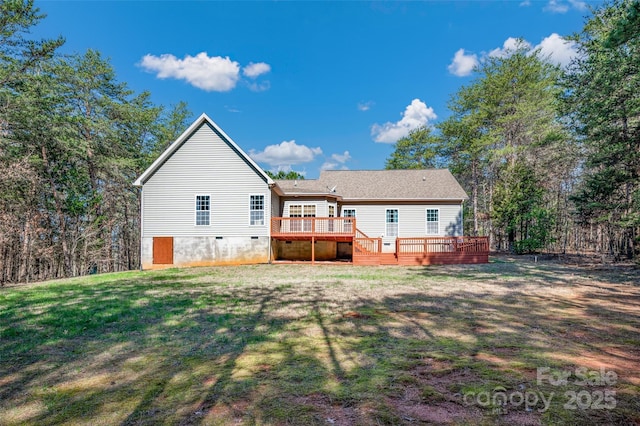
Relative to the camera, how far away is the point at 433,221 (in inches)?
777

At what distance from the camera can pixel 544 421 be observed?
268 cm

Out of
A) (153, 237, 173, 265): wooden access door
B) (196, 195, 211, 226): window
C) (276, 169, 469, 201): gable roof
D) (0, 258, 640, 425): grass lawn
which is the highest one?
(276, 169, 469, 201): gable roof

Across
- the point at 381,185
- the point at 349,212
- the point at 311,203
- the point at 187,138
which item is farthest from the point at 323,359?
the point at 381,185


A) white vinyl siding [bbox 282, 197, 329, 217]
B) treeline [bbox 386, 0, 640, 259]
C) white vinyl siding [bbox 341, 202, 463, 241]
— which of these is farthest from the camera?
white vinyl siding [bbox 341, 202, 463, 241]

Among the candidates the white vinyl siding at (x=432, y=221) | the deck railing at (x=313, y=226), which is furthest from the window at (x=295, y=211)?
the white vinyl siding at (x=432, y=221)

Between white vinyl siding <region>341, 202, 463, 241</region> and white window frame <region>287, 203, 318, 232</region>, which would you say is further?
white vinyl siding <region>341, 202, 463, 241</region>

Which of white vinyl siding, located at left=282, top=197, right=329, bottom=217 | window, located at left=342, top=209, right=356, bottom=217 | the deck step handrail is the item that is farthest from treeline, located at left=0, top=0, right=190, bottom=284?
the deck step handrail

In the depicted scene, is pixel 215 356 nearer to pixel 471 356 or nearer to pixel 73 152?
pixel 471 356

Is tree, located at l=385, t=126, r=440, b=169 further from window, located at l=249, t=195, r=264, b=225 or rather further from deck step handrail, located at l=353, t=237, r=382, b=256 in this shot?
window, located at l=249, t=195, r=264, b=225

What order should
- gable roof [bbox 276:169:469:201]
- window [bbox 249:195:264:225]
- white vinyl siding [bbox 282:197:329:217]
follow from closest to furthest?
window [bbox 249:195:264:225] → white vinyl siding [bbox 282:197:329:217] → gable roof [bbox 276:169:469:201]

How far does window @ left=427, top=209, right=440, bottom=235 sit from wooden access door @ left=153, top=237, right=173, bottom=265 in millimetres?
15369

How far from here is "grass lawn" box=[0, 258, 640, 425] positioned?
2889 millimetres

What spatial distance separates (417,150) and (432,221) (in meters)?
19.3

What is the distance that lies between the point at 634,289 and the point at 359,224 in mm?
13113
